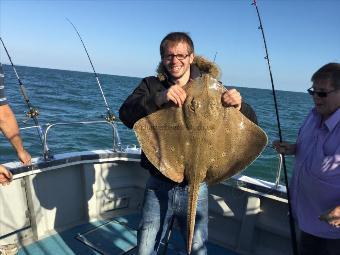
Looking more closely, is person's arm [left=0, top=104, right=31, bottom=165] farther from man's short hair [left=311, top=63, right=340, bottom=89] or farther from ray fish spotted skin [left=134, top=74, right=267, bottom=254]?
man's short hair [left=311, top=63, right=340, bottom=89]

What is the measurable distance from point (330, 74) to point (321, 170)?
78 cm

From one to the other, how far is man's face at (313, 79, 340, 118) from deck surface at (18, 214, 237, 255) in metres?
2.76

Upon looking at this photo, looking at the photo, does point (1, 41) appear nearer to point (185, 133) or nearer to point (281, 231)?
point (185, 133)

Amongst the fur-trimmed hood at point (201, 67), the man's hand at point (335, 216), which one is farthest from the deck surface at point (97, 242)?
the fur-trimmed hood at point (201, 67)

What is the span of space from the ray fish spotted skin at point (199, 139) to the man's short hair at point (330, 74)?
0.73 metres

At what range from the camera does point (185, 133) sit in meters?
2.74

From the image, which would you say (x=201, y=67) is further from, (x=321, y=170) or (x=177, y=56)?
(x=321, y=170)

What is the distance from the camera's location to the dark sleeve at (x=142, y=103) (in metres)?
2.87

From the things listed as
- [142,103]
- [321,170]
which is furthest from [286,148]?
[142,103]

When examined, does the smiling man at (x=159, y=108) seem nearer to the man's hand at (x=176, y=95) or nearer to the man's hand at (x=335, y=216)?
the man's hand at (x=176, y=95)

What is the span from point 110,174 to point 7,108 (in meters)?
2.46

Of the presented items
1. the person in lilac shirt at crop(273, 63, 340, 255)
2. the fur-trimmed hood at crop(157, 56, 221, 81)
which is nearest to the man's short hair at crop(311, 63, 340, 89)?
the person in lilac shirt at crop(273, 63, 340, 255)

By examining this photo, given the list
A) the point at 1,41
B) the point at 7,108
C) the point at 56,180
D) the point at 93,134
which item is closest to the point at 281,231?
the point at 56,180

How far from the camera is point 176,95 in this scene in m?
2.60
